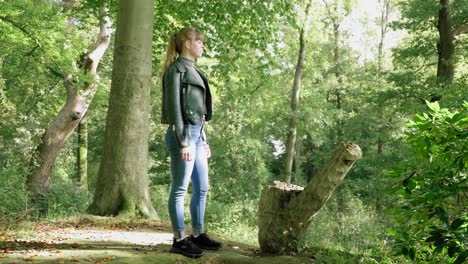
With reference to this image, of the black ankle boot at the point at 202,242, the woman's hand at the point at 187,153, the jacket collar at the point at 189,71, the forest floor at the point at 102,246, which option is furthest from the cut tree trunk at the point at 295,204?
the jacket collar at the point at 189,71

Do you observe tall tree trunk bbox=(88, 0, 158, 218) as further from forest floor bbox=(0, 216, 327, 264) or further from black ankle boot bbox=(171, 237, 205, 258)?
black ankle boot bbox=(171, 237, 205, 258)

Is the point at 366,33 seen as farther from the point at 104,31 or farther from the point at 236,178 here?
the point at 104,31

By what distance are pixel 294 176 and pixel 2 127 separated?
1912cm

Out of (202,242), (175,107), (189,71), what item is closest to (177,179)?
(175,107)

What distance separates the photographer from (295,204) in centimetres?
512

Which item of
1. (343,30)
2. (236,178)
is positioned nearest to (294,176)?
(236,178)

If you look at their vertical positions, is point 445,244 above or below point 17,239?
above

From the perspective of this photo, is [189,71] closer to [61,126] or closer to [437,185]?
[437,185]

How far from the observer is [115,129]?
7.50m

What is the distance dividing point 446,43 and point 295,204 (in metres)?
12.1

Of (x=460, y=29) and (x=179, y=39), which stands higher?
(x=460, y=29)

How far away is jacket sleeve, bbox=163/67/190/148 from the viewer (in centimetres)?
455

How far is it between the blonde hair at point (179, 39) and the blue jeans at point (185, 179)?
788 mm

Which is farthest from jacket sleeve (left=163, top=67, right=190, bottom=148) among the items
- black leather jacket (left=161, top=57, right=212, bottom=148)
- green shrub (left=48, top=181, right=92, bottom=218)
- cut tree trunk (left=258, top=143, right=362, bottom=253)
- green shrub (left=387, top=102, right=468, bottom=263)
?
green shrub (left=48, top=181, right=92, bottom=218)
